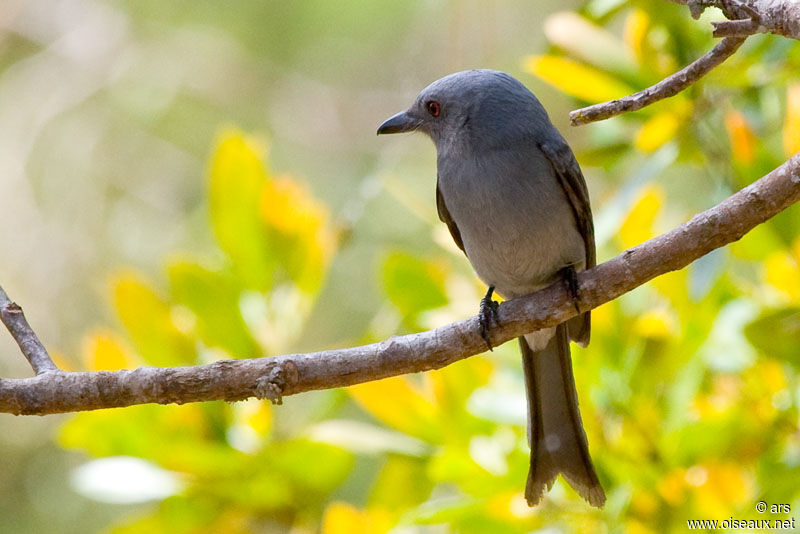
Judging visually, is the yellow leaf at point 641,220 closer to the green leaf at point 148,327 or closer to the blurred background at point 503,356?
the blurred background at point 503,356

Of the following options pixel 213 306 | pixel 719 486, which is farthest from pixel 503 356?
pixel 213 306

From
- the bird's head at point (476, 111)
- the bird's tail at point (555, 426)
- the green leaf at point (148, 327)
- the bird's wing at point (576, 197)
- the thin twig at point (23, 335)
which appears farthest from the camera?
the green leaf at point (148, 327)

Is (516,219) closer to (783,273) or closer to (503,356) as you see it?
(503,356)

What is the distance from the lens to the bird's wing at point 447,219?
3887mm

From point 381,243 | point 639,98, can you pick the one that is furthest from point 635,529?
point 381,243

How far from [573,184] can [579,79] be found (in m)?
0.56

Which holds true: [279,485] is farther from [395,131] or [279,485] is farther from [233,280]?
[395,131]

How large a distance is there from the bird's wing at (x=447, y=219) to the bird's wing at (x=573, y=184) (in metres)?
0.50

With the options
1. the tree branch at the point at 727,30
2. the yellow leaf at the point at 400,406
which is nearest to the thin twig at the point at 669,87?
the tree branch at the point at 727,30

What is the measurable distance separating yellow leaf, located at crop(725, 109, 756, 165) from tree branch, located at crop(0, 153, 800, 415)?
1171 mm

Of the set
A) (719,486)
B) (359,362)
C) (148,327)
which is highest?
(148,327)

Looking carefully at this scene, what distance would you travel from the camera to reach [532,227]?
11.4 feet

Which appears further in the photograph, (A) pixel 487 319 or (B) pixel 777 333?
(B) pixel 777 333

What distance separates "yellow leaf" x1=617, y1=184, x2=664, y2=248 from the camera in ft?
13.0
